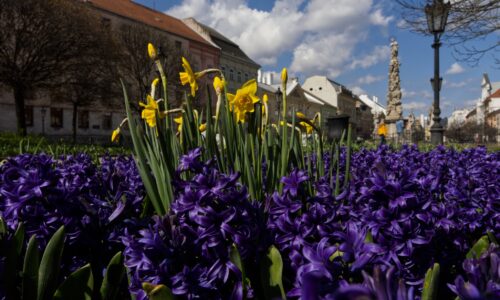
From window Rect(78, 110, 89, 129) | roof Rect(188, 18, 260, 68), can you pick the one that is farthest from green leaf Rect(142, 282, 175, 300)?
roof Rect(188, 18, 260, 68)

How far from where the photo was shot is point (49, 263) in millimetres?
1279

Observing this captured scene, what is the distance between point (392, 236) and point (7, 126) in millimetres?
32105

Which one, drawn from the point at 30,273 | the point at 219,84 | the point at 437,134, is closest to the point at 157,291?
the point at 30,273

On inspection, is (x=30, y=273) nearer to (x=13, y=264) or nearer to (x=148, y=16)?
(x=13, y=264)

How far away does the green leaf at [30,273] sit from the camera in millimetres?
1278

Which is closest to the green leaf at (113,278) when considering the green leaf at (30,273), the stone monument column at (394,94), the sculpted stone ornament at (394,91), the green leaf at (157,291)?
the green leaf at (30,273)

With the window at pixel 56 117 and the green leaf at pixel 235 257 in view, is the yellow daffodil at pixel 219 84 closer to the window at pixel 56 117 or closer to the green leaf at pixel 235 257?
the green leaf at pixel 235 257

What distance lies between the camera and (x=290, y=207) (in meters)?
1.42

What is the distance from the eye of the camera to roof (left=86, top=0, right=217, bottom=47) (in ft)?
120

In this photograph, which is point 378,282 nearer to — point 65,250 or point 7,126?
point 65,250

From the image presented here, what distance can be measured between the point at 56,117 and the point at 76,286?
111 ft

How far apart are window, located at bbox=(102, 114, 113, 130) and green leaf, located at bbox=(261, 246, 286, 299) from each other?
3633cm

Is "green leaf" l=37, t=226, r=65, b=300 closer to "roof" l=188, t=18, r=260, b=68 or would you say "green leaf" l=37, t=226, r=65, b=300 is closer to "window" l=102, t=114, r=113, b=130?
"window" l=102, t=114, r=113, b=130

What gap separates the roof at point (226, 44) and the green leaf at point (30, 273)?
48.2 m
